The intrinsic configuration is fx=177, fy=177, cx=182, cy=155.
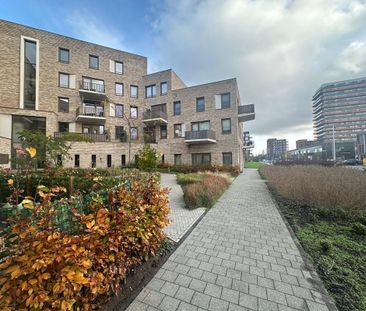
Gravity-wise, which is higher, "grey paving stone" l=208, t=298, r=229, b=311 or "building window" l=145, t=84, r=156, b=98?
"building window" l=145, t=84, r=156, b=98

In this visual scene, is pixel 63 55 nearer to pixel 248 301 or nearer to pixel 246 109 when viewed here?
pixel 246 109

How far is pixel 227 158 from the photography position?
21.6 m

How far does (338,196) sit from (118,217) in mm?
7012

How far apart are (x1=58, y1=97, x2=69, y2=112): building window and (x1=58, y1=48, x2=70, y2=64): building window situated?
4.89m

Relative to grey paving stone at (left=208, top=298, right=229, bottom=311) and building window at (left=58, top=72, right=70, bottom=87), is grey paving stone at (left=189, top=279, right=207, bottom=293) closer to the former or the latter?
grey paving stone at (left=208, top=298, right=229, bottom=311)

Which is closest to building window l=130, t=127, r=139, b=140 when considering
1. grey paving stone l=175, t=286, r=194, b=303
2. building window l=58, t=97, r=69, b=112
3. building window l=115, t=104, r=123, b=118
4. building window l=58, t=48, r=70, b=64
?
building window l=115, t=104, r=123, b=118

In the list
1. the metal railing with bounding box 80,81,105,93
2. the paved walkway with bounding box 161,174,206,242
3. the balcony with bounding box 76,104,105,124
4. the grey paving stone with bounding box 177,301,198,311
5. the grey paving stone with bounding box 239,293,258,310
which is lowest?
the grey paving stone with bounding box 239,293,258,310

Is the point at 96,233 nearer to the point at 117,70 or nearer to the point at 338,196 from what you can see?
the point at 338,196

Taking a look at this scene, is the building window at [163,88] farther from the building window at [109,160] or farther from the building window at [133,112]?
the building window at [109,160]

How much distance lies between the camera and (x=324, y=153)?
62719 mm

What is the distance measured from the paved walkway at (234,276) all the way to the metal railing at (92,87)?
24.7 m

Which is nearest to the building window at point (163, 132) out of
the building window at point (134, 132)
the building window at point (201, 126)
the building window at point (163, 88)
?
the building window at point (134, 132)

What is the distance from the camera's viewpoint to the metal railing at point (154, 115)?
2416 cm

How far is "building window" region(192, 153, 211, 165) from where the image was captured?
22.4 meters
